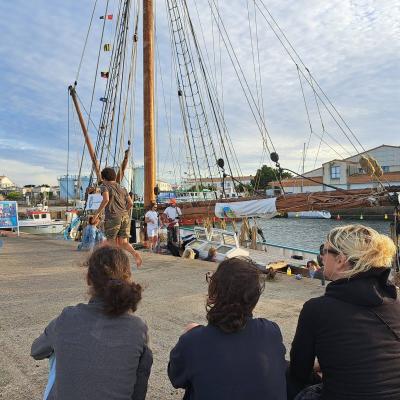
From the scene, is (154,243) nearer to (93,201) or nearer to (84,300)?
(93,201)

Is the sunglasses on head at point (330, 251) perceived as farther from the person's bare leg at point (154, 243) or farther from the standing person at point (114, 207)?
the person's bare leg at point (154, 243)

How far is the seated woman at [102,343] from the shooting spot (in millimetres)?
1876

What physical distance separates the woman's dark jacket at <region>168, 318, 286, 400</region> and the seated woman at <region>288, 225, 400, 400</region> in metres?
0.22

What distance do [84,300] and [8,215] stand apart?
12568 millimetres

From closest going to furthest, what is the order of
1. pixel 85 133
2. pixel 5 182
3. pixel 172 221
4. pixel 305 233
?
pixel 172 221, pixel 85 133, pixel 305 233, pixel 5 182

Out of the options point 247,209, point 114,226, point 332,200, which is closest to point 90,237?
point 114,226

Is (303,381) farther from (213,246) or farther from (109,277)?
(213,246)

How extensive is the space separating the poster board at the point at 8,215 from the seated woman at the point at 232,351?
53.4 ft

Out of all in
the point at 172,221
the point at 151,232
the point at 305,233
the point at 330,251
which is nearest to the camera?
the point at 330,251

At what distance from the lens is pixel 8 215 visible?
1647 cm

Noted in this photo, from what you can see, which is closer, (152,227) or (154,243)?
(152,227)

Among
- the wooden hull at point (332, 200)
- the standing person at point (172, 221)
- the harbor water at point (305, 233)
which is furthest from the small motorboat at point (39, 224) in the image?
the wooden hull at point (332, 200)

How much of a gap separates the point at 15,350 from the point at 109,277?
227 centimetres

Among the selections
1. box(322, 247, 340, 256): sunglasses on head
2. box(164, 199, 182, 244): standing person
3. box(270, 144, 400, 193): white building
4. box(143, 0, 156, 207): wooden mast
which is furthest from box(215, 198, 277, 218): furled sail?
box(270, 144, 400, 193): white building
